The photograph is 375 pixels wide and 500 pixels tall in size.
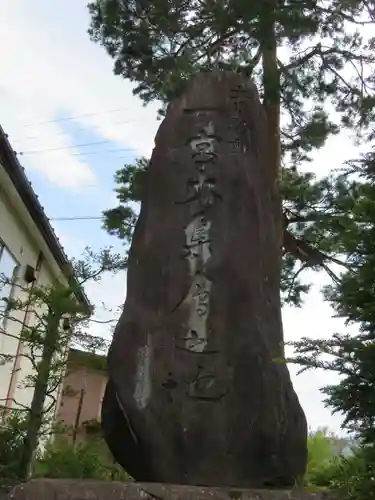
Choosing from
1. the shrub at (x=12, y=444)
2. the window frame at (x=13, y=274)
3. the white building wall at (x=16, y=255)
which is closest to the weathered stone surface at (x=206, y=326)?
the shrub at (x=12, y=444)

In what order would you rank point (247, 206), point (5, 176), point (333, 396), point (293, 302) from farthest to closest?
point (293, 302), point (5, 176), point (247, 206), point (333, 396)

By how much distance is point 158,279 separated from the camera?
12.6 feet

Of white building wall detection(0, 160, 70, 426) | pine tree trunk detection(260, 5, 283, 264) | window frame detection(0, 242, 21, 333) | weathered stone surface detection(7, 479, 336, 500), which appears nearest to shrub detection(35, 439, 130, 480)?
white building wall detection(0, 160, 70, 426)

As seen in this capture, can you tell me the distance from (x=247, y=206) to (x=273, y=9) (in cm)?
323

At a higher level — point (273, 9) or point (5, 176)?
point (273, 9)

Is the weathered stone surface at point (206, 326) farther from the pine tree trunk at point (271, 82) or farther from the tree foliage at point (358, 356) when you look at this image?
the pine tree trunk at point (271, 82)

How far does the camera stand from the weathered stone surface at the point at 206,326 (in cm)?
327

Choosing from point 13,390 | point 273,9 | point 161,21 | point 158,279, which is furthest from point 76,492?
point 13,390

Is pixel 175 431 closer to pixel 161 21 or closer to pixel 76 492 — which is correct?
pixel 76 492

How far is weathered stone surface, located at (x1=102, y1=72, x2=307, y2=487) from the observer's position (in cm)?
327

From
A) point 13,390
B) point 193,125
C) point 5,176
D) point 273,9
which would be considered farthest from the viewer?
point 13,390

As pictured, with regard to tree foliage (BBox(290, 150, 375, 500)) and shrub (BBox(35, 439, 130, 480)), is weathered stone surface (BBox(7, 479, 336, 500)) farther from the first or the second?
shrub (BBox(35, 439, 130, 480))

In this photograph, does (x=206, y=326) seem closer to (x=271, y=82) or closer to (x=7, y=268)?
Answer: (x=271, y=82)

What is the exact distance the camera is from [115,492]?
2.61 m
